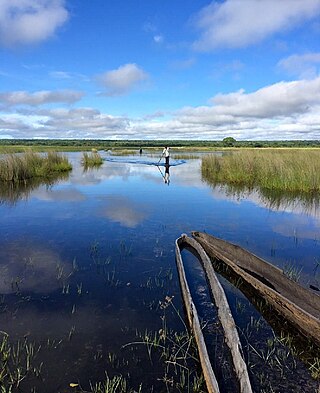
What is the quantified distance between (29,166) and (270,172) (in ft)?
53.4

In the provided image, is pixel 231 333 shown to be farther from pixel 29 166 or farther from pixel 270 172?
pixel 29 166

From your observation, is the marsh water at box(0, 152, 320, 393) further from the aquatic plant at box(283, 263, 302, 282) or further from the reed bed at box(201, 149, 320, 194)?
the reed bed at box(201, 149, 320, 194)

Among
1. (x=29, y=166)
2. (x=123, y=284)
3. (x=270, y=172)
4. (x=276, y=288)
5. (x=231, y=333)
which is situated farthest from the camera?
(x=29, y=166)

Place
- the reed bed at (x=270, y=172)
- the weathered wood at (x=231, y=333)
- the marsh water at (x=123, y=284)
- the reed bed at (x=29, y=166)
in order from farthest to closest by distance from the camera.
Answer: the reed bed at (x=29, y=166), the reed bed at (x=270, y=172), the marsh water at (x=123, y=284), the weathered wood at (x=231, y=333)

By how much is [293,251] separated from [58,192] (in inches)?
490

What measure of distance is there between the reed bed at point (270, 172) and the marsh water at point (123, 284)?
150 inches

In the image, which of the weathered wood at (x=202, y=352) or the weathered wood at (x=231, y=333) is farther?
the weathered wood at (x=231, y=333)

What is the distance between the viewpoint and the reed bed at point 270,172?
56.0ft

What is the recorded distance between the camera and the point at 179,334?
456cm

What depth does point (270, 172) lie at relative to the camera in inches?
771

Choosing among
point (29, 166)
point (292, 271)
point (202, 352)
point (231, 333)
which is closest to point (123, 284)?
point (231, 333)

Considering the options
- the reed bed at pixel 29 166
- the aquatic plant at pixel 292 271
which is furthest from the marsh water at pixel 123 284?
the reed bed at pixel 29 166

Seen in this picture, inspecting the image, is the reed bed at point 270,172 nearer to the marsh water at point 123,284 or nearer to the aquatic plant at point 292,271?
the marsh water at point 123,284

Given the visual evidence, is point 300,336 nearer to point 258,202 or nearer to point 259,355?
point 259,355
